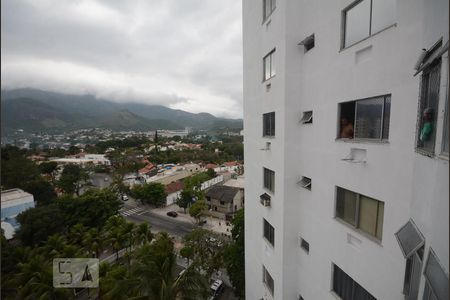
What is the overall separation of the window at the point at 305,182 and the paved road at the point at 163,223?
2663 cm

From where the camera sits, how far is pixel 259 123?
28.0ft

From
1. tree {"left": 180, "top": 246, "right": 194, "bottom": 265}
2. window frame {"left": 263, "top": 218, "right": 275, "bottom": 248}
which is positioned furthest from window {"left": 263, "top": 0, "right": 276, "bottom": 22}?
tree {"left": 180, "top": 246, "right": 194, "bottom": 265}

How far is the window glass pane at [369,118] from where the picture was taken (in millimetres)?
4461

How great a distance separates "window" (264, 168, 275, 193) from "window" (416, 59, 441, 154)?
467 centimetres

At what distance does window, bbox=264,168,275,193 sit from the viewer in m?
7.81

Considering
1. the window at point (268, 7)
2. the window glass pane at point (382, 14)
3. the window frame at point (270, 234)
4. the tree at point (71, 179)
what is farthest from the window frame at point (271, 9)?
the tree at point (71, 179)

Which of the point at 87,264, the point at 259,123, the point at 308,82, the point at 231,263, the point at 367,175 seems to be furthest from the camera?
the point at 231,263

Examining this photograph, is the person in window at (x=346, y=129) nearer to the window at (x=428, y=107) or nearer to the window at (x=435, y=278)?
the window at (x=428, y=107)

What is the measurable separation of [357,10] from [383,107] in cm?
239

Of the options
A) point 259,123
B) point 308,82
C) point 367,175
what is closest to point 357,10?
point 308,82

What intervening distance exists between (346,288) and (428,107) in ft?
15.6

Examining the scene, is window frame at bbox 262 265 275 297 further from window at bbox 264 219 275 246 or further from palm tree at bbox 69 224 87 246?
palm tree at bbox 69 224 87 246

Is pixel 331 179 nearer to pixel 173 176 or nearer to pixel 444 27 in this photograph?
pixel 444 27

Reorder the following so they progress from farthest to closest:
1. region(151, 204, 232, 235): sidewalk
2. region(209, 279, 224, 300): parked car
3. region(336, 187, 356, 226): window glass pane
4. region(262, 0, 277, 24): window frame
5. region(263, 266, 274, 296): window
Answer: region(151, 204, 232, 235): sidewalk < region(209, 279, 224, 300): parked car < region(263, 266, 274, 296): window < region(262, 0, 277, 24): window frame < region(336, 187, 356, 226): window glass pane
